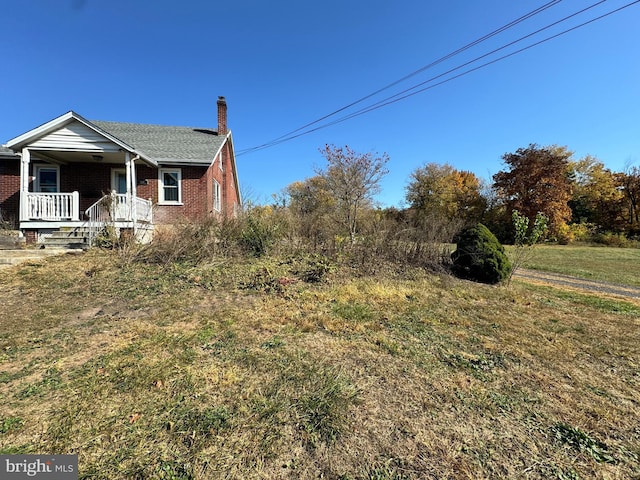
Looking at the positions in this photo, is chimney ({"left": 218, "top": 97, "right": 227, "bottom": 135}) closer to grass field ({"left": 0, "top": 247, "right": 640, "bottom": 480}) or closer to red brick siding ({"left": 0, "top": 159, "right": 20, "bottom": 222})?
red brick siding ({"left": 0, "top": 159, "right": 20, "bottom": 222})

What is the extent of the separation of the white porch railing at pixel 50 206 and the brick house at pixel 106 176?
3cm

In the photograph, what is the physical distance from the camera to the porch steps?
948 cm

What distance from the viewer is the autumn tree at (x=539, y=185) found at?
89.7ft

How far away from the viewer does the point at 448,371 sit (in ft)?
10.6

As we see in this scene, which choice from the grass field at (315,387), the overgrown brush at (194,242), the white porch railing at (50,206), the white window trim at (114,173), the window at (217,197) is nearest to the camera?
the grass field at (315,387)

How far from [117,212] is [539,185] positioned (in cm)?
3369

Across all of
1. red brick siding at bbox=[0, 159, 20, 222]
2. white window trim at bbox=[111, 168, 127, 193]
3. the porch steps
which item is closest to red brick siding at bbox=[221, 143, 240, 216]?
white window trim at bbox=[111, 168, 127, 193]

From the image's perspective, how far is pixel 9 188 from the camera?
42.6ft

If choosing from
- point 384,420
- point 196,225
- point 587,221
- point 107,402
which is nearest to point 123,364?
point 107,402

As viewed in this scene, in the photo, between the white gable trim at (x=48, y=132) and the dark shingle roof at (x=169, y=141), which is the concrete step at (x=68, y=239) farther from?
the dark shingle roof at (x=169, y=141)

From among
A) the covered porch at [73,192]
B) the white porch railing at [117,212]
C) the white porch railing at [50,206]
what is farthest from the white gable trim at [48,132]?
the white porch railing at [117,212]

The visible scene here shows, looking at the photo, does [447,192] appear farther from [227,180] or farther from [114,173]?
[114,173]

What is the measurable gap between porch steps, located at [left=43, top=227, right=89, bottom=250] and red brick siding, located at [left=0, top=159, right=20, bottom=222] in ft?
17.7

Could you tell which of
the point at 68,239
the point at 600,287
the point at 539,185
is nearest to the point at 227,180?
the point at 68,239
